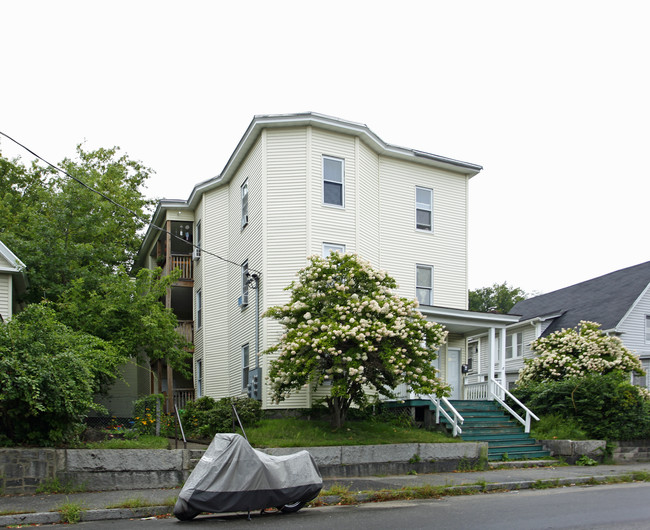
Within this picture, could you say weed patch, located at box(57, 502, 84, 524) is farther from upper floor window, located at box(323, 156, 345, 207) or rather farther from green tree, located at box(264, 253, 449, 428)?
upper floor window, located at box(323, 156, 345, 207)

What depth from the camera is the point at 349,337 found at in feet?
50.1

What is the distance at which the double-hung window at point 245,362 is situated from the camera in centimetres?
2148

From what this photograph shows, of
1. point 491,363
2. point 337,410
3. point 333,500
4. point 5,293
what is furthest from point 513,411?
point 5,293

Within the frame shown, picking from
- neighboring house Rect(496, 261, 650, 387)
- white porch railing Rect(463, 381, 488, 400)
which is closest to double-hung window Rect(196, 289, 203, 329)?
white porch railing Rect(463, 381, 488, 400)

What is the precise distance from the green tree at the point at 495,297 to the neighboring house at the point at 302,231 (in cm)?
3533

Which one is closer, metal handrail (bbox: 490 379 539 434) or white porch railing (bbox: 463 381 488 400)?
metal handrail (bbox: 490 379 539 434)

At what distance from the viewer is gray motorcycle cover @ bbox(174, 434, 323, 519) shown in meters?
9.57

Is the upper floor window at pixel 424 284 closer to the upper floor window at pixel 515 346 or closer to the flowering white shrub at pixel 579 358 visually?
the flowering white shrub at pixel 579 358

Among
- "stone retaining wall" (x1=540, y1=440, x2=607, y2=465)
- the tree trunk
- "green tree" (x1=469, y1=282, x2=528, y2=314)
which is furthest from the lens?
"green tree" (x1=469, y1=282, x2=528, y2=314)

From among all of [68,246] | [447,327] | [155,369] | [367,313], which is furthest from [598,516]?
[155,369]

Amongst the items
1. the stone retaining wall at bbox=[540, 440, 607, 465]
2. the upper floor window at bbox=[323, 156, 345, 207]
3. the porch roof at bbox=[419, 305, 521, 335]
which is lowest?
the stone retaining wall at bbox=[540, 440, 607, 465]

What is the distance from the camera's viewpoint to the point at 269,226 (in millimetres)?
20469

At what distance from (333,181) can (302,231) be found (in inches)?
77.3

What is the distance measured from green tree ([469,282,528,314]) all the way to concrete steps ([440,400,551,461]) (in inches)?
1497
